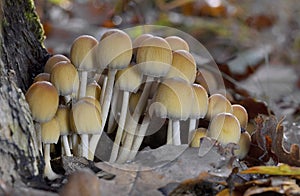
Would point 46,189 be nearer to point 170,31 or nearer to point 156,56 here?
point 156,56

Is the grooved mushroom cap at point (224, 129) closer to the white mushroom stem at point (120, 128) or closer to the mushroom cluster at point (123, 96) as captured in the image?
the mushroom cluster at point (123, 96)

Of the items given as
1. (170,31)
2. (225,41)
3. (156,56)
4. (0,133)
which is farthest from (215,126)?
(225,41)

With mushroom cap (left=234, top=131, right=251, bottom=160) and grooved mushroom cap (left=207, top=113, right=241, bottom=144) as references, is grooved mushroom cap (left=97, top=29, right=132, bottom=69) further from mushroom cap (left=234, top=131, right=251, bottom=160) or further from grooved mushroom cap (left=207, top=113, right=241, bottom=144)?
mushroom cap (left=234, top=131, right=251, bottom=160)

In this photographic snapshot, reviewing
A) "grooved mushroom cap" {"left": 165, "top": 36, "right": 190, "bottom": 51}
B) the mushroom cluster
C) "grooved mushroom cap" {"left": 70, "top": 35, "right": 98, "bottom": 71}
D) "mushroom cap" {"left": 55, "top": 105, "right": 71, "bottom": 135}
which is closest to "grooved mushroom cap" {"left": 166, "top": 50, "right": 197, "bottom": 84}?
the mushroom cluster

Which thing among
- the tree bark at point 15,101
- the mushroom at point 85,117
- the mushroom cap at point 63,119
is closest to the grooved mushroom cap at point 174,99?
the mushroom at point 85,117

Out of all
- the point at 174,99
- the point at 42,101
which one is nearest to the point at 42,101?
the point at 42,101

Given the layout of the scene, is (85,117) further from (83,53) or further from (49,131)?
(83,53)
